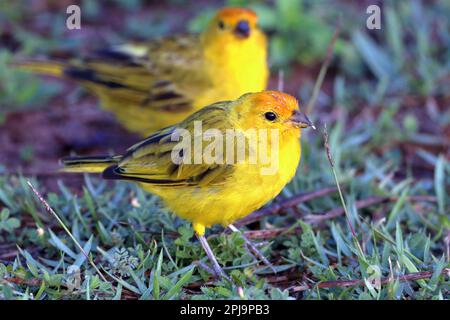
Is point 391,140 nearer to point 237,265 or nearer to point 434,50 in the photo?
point 434,50

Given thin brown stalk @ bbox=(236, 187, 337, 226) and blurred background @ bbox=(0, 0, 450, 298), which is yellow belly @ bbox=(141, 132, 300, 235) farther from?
thin brown stalk @ bbox=(236, 187, 337, 226)

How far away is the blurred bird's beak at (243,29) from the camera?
5.54 m

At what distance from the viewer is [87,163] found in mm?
4266

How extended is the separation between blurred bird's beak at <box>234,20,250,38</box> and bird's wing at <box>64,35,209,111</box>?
14.1 inches

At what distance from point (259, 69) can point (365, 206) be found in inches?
58.5

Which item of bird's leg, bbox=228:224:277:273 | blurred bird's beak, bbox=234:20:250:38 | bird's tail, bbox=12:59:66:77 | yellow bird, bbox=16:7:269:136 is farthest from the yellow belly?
bird's tail, bbox=12:59:66:77

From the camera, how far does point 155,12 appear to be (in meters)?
7.47

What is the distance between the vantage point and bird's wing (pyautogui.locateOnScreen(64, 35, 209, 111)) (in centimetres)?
559

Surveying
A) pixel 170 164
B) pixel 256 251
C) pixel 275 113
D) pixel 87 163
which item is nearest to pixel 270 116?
pixel 275 113

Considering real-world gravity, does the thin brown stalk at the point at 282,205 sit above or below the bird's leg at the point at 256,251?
above

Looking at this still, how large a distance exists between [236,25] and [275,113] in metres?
1.90

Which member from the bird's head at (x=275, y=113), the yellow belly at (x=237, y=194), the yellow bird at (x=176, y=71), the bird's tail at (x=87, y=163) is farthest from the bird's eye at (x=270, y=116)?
the yellow bird at (x=176, y=71)

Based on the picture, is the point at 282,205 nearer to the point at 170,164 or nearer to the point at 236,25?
the point at 170,164

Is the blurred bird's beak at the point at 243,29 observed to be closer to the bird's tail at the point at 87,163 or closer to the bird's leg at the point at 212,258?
the bird's tail at the point at 87,163
